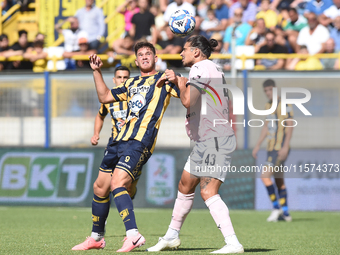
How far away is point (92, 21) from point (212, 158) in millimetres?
9359

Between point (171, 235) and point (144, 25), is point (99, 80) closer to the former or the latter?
point (171, 235)

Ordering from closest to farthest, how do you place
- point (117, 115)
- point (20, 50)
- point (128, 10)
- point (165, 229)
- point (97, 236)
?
1. point (97, 236)
2. point (117, 115)
3. point (165, 229)
4. point (20, 50)
5. point (128, 10)

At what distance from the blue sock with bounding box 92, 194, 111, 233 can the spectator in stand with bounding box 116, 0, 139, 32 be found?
8.53 m

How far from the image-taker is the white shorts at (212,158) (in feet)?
18.2

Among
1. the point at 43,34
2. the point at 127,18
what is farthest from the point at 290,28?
the point at 43,34

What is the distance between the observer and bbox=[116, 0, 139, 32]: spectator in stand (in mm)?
14336

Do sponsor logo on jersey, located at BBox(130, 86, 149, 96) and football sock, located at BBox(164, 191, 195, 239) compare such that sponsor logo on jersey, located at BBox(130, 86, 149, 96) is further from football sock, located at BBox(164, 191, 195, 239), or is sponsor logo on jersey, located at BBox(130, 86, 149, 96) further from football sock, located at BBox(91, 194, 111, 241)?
football sock, located at BBox(91, 194, 111, 241)

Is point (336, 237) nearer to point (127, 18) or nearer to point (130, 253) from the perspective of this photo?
point (130, 253)

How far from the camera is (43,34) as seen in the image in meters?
14.6

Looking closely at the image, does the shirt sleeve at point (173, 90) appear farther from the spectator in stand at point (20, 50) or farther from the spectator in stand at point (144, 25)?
the spectator in stand at point (20, 50)

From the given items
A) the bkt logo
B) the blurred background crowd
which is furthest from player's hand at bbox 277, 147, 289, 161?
the bkt logo

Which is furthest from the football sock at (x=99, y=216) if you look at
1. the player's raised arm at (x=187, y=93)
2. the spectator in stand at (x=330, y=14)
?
the spectator in stand at (x=330, y=14)

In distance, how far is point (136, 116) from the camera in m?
5.74

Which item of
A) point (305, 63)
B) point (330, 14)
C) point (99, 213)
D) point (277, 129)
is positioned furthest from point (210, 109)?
point (330, 14)
